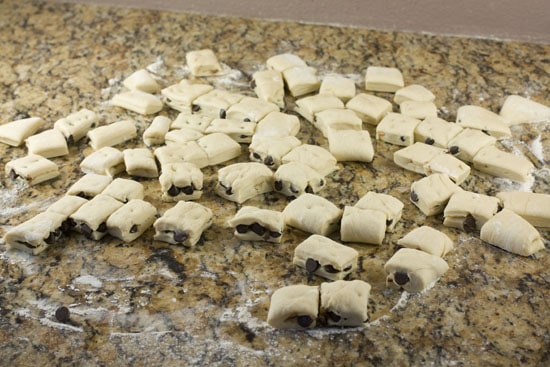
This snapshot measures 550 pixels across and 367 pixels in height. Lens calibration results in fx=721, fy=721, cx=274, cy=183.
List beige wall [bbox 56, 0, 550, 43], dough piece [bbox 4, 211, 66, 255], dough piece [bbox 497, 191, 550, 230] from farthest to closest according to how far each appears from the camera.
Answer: beige wall [bbox 56, 0, 550, 43] < dough piece [bbox 497, 191, 550, 230] < dough piece [bbox 4, 211, 66, 255]

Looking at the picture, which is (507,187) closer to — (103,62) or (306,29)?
(306,29)

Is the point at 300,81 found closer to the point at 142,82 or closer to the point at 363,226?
the point at 142,82

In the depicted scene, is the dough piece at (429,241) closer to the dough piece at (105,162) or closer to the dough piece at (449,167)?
the dough piece at (449,167)

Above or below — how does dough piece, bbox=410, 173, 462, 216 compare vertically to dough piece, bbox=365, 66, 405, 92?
below

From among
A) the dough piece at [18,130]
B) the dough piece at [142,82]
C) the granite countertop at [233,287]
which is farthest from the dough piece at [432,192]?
the dough piece at [18,130]

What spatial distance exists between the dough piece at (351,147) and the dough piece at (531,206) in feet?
1.21

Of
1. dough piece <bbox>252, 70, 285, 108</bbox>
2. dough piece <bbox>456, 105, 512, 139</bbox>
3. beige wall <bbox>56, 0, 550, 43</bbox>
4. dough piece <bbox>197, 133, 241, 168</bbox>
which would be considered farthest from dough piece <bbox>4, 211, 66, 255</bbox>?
beige wall <bbox>56, 0, 550, 43</bbox>

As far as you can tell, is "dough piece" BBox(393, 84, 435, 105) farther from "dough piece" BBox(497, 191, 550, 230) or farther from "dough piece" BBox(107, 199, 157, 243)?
"dough piece" BBox(107, 199, 157, 243)

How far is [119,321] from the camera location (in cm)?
146

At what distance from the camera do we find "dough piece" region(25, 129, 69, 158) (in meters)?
1.94

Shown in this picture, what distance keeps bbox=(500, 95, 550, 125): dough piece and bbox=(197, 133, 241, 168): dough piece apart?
0.80m

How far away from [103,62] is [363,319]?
140cm

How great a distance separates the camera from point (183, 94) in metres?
2.15

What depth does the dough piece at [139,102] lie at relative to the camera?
6.99 feet
